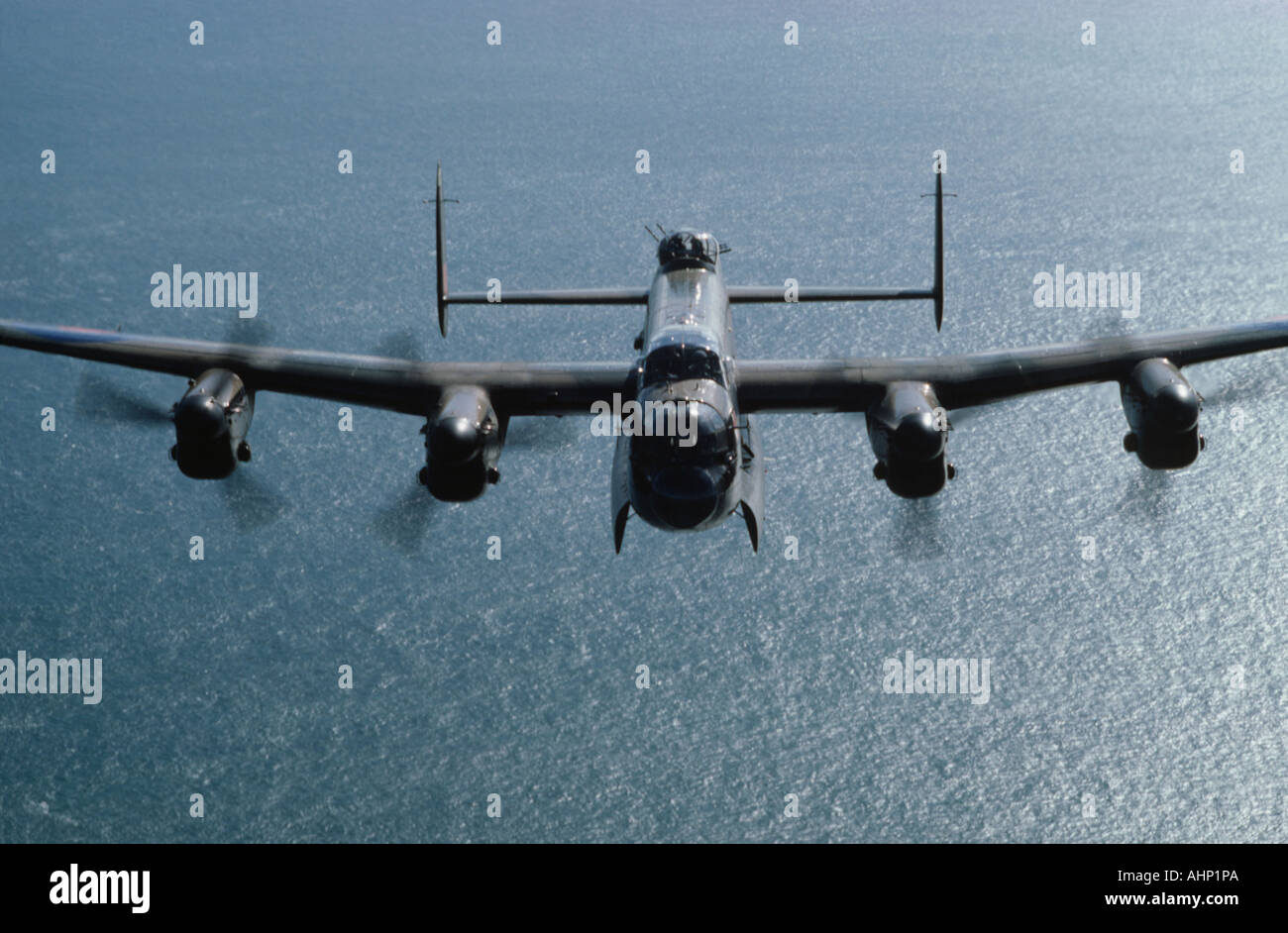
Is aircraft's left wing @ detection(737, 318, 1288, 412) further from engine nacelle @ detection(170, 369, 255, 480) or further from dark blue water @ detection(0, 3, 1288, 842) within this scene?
dark blue water @ detection(0, 3, 1288, 842)

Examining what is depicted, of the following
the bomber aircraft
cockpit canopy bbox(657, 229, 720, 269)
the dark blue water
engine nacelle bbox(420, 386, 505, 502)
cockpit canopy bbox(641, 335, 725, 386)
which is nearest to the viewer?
the bomber aircraft

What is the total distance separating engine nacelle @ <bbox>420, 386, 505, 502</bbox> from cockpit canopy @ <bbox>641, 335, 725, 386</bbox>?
6.63m

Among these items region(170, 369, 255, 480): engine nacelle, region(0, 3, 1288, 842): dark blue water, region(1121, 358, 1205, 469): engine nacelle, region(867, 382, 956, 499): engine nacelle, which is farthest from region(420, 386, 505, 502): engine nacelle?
region(0, 3, 1288, 842): dark blue water

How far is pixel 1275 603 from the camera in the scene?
160125 mm

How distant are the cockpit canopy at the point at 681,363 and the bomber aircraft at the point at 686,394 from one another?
6 centimetres

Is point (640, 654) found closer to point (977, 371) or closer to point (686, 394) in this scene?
point (977, 371)

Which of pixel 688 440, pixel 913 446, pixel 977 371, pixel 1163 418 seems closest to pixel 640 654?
pixel 977 371

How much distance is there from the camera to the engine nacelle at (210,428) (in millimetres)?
48719

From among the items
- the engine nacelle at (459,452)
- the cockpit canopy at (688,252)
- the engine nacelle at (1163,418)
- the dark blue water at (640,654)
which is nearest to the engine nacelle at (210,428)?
the engine nacelle at (459,452)

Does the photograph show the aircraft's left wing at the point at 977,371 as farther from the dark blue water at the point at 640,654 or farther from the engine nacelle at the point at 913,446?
the dark blue water at the point at 640,654

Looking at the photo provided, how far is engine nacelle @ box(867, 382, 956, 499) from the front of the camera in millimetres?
47031

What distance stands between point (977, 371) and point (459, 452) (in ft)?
72.6

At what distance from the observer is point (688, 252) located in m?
70.8
